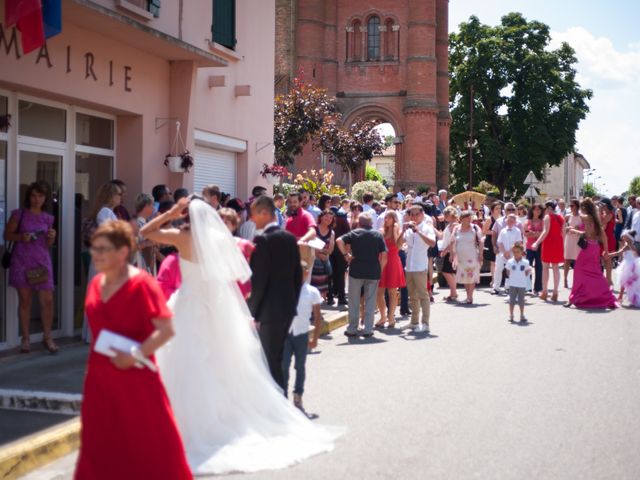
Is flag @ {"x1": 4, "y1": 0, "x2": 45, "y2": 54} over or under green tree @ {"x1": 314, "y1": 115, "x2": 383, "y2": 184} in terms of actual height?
under

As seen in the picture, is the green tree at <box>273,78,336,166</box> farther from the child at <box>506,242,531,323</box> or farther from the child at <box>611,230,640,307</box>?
the child at <box>506,242,531,323</box>

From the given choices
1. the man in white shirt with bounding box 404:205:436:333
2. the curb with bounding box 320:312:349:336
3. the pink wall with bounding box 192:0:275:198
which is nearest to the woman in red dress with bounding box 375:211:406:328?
the man in white shirt with bounding box 404:205:436:333

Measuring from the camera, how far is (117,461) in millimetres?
4266

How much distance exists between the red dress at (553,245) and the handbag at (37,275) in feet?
37.5

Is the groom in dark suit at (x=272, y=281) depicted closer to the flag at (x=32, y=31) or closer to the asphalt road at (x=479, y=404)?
the asphalt road at (x=479, y=404)

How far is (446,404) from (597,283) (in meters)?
8.89

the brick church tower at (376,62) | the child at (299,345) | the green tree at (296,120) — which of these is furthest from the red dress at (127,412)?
the brick church tower at (376,62)

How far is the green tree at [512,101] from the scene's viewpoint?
5262cm

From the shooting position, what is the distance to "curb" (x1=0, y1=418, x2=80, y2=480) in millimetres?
5641

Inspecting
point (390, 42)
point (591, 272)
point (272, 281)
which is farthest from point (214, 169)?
point (390, 42)

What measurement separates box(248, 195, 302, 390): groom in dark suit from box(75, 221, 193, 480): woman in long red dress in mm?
2691

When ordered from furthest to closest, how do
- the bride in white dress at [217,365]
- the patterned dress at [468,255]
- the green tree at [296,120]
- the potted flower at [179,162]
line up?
the green tree at [296,120] < the patterned dress at [468,255] < the potted flower at [179,162] < the bride in white dress at [217,365]

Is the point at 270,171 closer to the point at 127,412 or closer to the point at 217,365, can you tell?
the point at 217,365

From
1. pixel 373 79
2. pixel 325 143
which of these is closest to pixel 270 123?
pixel 325 143
